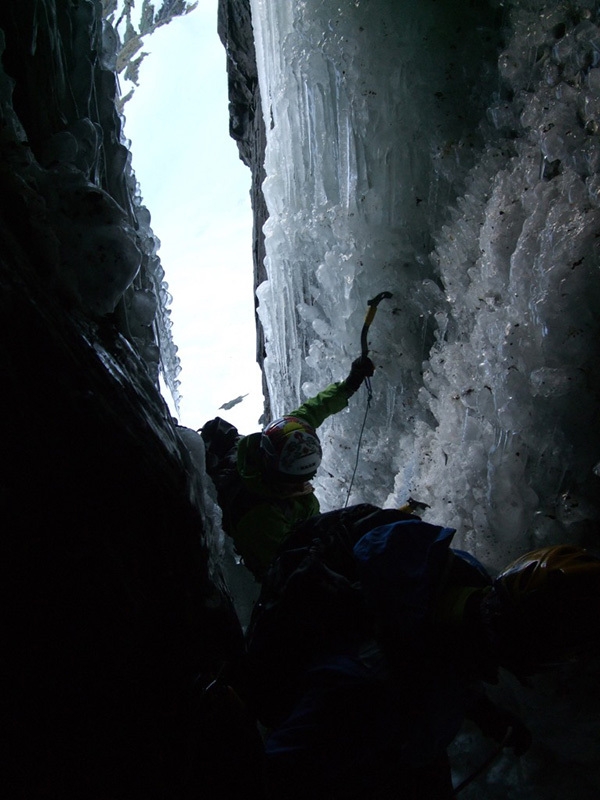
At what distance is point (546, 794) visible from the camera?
2191mm

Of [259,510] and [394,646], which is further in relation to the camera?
[259,510]

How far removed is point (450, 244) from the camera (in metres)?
3.03

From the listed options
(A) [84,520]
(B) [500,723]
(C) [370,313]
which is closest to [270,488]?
(C) [370,313]

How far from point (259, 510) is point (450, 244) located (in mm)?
1970

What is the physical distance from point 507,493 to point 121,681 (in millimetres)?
1719

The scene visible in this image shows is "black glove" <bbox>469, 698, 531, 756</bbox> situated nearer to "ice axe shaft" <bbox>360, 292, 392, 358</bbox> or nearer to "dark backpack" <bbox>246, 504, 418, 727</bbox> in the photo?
"dark backpack" <bbox>246, 504, 418, 727</bbox>

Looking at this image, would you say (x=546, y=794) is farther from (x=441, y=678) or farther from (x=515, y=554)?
Result: (x=441, y=678)

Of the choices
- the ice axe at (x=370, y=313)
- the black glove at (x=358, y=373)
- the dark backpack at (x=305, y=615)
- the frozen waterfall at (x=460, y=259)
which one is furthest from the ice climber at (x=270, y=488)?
the dark backpack at (x=305, y=615)

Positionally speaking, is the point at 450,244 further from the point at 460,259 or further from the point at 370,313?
the point at 370,313

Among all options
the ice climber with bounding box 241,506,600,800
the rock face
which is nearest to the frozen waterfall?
the ice climber with bounding box 241,506,600,800

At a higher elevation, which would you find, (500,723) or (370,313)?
(370,313)

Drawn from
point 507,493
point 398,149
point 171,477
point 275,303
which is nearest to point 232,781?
point 171,477

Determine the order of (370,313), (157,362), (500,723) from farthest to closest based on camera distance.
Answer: (370,313) → (157,362) → (500,723)

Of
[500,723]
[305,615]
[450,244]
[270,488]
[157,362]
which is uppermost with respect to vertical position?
→ [450,244]
